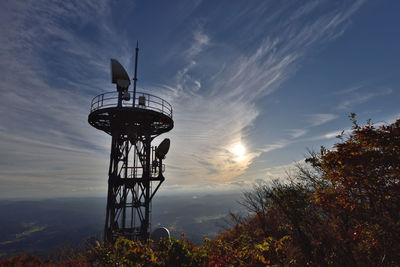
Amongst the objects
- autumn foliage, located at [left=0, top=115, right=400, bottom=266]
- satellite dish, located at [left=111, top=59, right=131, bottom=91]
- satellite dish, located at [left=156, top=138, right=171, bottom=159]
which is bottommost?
autumn foliage, located at [left=0, top=115, right=400, bottom=266]

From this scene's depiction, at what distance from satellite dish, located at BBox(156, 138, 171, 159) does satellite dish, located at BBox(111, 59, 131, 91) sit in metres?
6.27

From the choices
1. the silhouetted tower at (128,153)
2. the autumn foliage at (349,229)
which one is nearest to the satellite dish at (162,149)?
the silhouetted tower at (128,153)

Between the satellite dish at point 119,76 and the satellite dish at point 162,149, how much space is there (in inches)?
247

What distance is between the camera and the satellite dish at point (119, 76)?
1891 centimetres

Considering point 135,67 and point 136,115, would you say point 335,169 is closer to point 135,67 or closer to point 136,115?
point 136,115

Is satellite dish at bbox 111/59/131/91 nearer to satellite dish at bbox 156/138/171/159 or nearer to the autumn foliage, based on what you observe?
satellite dish at bbox 156/138/171/159

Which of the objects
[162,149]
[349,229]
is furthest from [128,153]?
[349,229]

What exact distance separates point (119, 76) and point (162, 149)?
8220 mm

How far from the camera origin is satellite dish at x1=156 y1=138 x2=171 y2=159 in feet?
65.1

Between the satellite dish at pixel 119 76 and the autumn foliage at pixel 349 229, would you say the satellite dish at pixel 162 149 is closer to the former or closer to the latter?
the satellite dish at pixel 119 76

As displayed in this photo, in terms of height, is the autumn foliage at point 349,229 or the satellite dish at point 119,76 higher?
the satellite dish at point 119,76

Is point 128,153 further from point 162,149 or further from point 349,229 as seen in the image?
point 349,229

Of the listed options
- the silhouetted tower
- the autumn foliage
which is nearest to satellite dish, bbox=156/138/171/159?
the silhouetted tower

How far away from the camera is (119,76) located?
64.2ft
